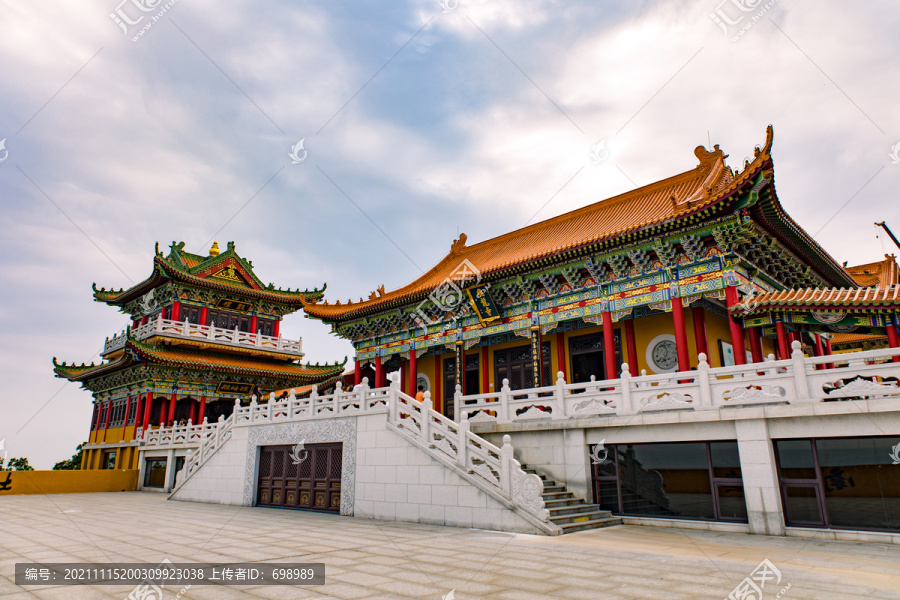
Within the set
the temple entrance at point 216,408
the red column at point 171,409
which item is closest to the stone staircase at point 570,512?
the red column at point 171,409

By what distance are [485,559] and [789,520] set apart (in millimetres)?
5116

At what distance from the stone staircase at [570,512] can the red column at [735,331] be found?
432 cm

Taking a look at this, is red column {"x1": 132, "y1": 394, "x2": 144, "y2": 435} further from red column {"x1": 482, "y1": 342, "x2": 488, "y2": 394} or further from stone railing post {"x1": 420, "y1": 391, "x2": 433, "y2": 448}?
stone railing post {"x1": 420, "y1": 391, "x2": 433, "y2": 448}

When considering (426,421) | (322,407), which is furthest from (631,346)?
(322,407)

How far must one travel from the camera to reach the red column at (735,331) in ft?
38.4

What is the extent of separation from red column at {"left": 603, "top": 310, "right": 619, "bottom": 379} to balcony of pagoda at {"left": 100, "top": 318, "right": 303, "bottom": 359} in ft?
64.5

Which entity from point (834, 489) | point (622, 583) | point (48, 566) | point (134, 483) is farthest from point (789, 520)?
point (134, 483)

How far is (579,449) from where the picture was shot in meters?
10.9

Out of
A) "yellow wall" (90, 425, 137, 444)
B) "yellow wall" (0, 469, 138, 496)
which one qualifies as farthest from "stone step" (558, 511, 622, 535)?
"yellow wall" (90, 425, 137, 444)

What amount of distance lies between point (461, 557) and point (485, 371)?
36.0ft

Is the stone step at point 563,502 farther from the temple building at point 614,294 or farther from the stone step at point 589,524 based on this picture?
the temple building at point 614,294

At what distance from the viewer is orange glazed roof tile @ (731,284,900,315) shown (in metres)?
10.9

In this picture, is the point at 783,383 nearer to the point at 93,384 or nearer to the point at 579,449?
the point at 579,449

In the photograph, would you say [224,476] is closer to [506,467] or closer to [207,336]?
[506,467]
